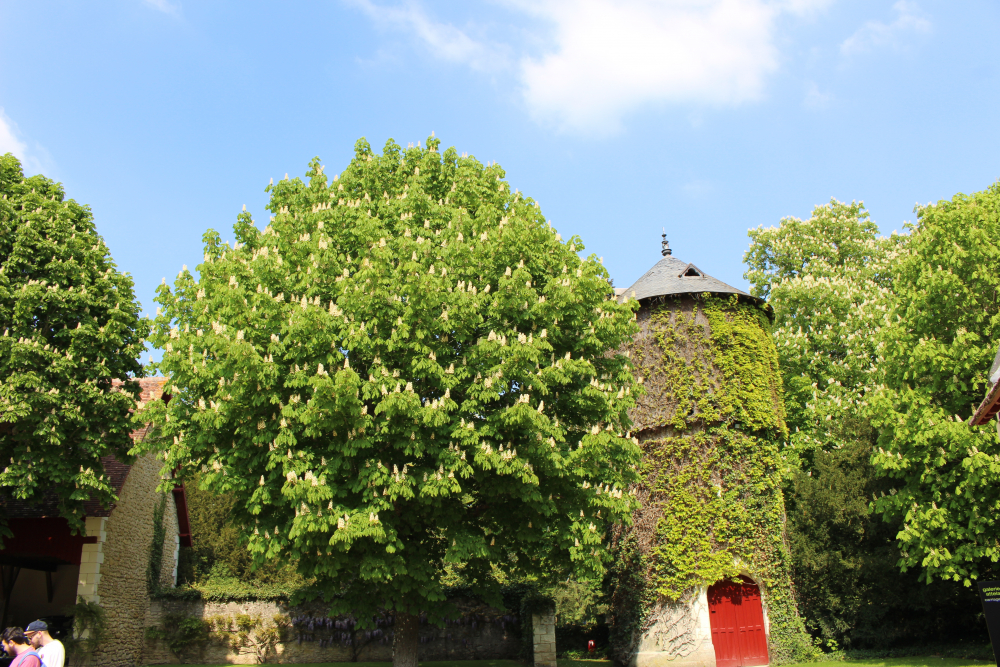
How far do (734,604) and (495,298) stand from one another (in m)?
13.0

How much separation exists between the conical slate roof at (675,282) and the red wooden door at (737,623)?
29.4ft

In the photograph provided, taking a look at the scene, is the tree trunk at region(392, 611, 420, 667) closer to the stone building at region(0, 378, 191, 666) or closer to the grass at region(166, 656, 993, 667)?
the grass at region(166, 656, 993, 667)

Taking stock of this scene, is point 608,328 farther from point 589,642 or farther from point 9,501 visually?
point 589,642

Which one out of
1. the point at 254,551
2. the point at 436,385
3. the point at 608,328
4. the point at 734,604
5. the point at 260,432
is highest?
the point at 608,328

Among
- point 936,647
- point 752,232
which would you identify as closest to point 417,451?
point 936,647

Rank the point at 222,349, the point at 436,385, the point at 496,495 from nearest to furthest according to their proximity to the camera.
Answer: the point at 222,349 < the point at 436,385 < the point at 496,495

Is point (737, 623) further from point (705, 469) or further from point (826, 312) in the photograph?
point (826, 312)

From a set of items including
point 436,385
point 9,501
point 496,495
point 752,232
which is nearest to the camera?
point 436,385

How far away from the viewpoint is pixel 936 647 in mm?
20531

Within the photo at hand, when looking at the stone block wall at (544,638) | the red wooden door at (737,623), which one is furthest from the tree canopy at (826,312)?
the stone block wall at (544,638)

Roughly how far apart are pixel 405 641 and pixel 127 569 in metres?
10.8

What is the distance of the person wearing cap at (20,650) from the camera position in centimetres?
827

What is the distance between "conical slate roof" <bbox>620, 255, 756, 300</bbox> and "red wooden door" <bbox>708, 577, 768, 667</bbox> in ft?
29.4

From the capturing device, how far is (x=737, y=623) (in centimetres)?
1959
